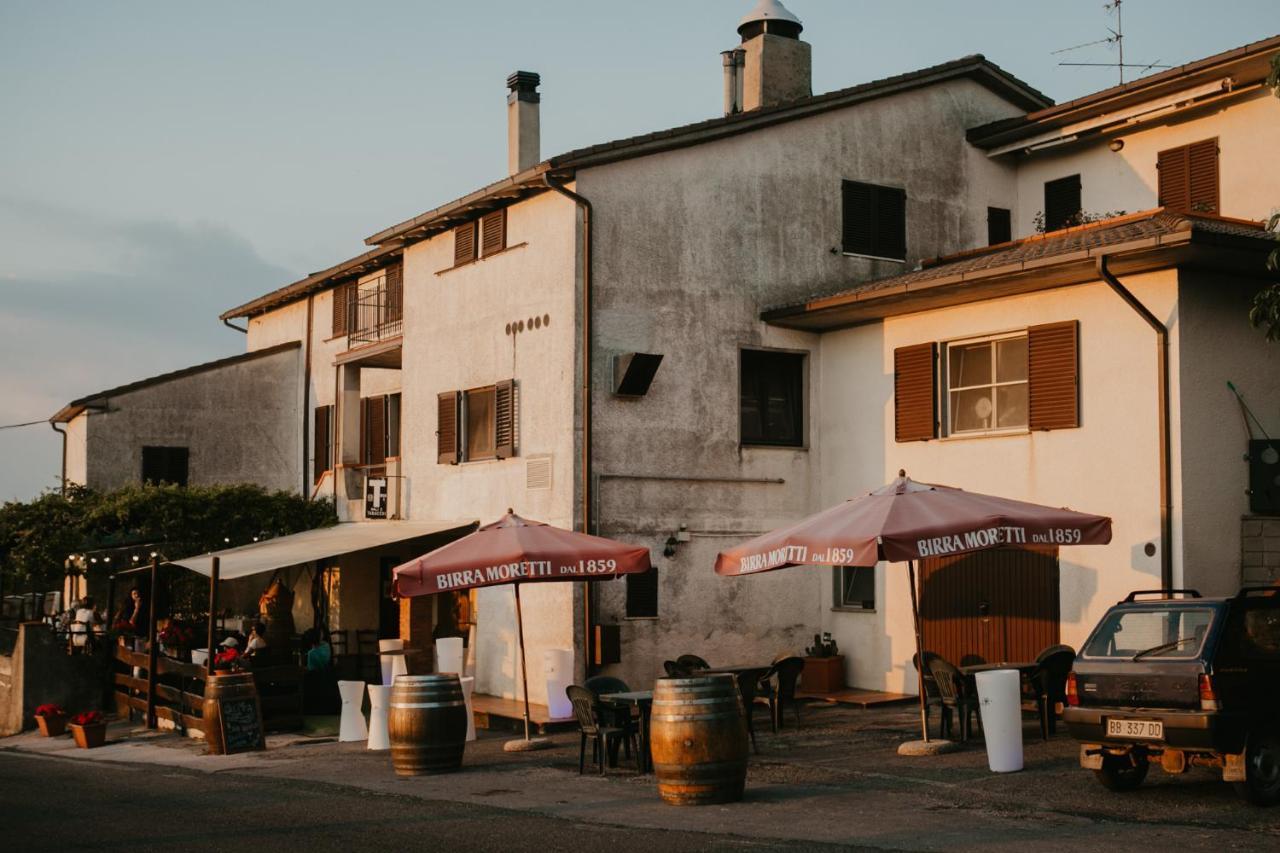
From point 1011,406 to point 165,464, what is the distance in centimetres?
1767

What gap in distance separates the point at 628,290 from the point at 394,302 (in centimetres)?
751

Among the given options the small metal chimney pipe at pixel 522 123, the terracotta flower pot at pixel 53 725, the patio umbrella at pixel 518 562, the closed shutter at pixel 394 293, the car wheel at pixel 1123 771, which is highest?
the small metal chimney pipe at pixel 522 123

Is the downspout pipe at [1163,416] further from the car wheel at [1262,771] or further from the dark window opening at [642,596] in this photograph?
the dark window opening at [642,596]

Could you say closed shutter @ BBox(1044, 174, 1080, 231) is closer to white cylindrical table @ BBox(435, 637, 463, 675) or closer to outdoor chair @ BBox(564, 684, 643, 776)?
white cylindrical table @ BBox(435, 637, 463, 675)

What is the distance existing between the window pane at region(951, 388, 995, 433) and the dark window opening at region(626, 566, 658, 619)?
4342mm

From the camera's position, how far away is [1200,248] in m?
15.0

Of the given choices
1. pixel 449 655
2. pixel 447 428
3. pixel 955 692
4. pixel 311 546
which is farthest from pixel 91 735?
pixel 955 692

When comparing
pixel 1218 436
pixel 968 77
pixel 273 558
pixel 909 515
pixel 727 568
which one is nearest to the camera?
pixel 909 515

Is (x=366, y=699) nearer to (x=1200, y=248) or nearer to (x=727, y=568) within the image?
(x=727, y=568)

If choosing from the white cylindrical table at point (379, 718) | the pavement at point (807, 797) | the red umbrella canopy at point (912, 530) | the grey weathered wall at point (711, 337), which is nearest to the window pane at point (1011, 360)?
the grey weathered wall at point (711, 337)

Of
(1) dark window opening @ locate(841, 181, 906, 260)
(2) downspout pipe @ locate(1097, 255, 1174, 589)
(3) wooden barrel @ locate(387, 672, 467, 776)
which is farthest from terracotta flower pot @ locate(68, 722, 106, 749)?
(2) downspout pipe @ locate(1097, 255, 1174, 589)

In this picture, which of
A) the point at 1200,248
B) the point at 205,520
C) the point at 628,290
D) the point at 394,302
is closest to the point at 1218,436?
the point at 1200,248

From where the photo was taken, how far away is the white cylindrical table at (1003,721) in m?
12.6

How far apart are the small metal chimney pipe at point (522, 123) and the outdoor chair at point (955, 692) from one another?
11435mm
